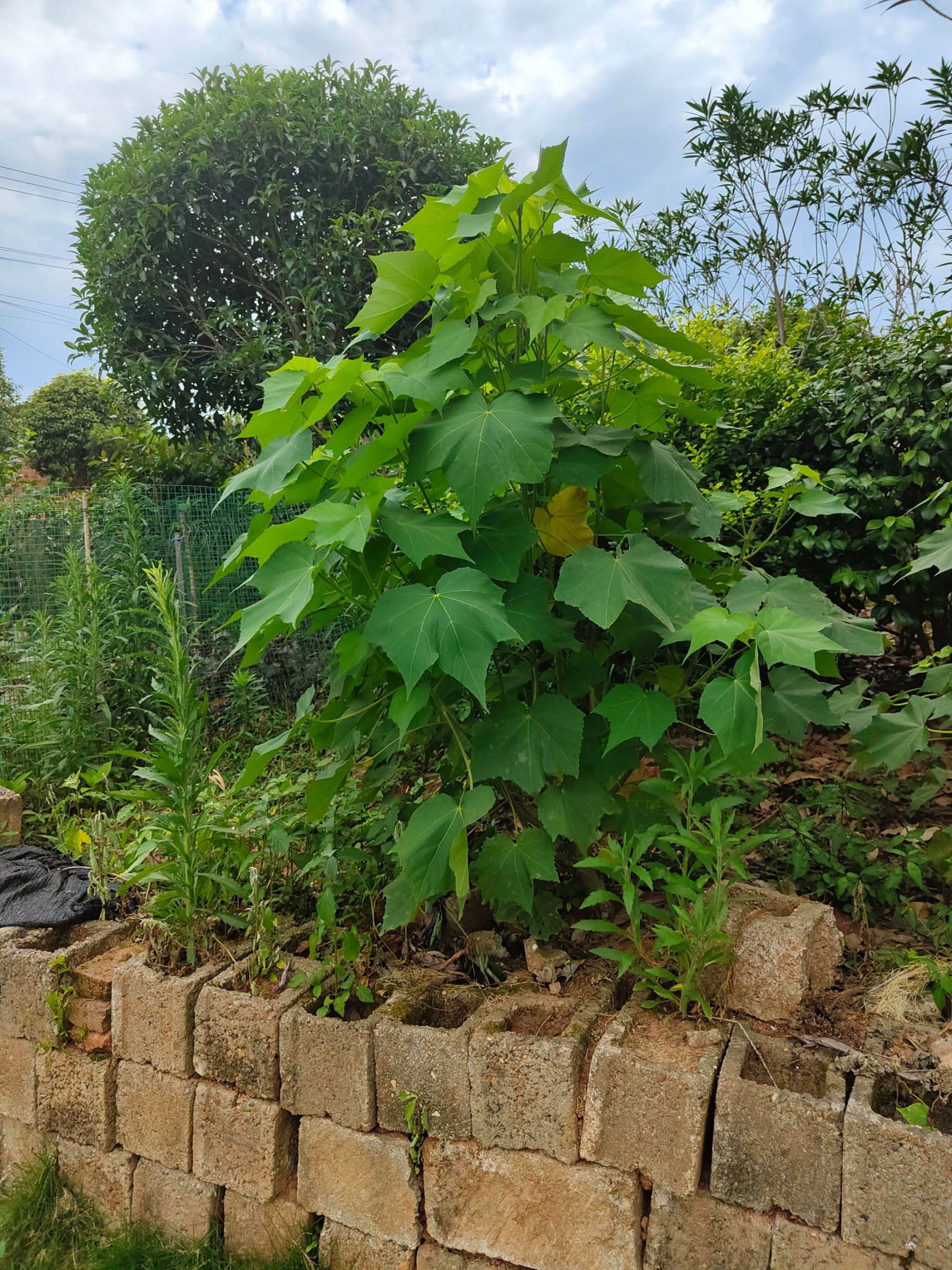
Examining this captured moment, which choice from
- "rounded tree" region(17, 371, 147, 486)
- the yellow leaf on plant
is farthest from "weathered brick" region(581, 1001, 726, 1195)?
"rounded tree" region(17, 371, 147, 486)

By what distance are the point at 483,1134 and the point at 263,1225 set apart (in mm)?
715

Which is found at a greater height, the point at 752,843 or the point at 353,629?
the point at 353,629

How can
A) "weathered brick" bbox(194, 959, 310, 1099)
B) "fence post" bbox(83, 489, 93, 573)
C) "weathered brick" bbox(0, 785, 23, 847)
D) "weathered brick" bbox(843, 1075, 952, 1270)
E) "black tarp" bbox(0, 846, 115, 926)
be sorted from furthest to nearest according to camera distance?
"fence post" bbox(83, 489, 93, 573) → "weathered brick" bbox(0, 785, 23, 847) → "black tarp" bbox(0, 846, 115, 926) → "weathered brick" bbox(194, 959, 310, 1099) → "weathered brick" bbox(843, 1075, 952, 1270)

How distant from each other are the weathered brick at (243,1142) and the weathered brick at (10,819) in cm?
141

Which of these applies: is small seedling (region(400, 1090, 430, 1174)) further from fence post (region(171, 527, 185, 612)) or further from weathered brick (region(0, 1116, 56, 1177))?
fence post (region(171, 527, 185, 612))

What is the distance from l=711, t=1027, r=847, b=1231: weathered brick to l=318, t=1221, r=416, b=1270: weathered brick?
2.41 feet

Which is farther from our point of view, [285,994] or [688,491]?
[285,994]

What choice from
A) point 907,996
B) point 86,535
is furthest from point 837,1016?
point 86,535

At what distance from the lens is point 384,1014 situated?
1701 mm

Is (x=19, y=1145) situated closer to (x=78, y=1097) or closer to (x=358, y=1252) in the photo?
(x=78, y=1097)

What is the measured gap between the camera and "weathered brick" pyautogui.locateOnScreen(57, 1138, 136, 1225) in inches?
80.5

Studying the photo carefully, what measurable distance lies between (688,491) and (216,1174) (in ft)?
6.38

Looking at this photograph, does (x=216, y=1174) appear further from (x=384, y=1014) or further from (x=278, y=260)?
(x=278, y=260)

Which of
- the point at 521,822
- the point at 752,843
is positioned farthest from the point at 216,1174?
the point at 752,843
